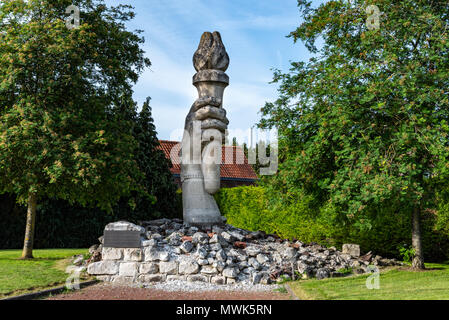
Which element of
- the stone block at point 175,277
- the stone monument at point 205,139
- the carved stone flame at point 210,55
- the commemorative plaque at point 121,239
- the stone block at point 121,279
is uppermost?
the carved stone flame at point 210,55

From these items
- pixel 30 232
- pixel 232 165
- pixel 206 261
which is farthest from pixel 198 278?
pixel 232 165

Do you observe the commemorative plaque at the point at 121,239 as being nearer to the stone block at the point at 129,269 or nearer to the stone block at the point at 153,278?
the stone block at the point at 129,269

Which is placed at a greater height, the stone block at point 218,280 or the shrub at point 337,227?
the shrub at point 337,227

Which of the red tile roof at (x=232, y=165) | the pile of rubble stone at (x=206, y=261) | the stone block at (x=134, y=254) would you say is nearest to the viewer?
the pile of rubble stone at (x=206, y=261)

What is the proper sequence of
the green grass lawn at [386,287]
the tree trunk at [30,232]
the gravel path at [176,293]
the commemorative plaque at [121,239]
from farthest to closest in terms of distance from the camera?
1. the tree trunk at [30,232]
2. the commemorative plaque at [121,239]
3. the gravel path at [176,293]
4. the green grass lawn at [386,287]

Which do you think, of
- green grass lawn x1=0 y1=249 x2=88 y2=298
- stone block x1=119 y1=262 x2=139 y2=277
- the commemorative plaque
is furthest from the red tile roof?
stone block x1=119 y1=262 x2=139 y2=277

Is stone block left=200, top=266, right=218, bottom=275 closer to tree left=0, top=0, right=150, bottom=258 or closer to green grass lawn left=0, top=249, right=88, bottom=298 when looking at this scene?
green grass lawn left=0, top=249, right=88, bottom=298

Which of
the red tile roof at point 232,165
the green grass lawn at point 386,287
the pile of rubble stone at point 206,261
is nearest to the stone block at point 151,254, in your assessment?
the pile of rubble stone at point 206,261

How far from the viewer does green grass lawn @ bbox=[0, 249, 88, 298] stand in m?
9.31

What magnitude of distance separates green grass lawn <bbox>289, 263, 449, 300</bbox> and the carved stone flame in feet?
21.9

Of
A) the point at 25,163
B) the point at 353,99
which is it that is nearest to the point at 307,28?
the point at 353,99

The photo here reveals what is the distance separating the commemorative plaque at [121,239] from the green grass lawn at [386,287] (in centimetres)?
378

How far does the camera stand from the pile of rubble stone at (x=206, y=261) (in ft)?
35.1

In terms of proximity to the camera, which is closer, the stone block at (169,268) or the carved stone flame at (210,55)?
the stone block at (169,268)
